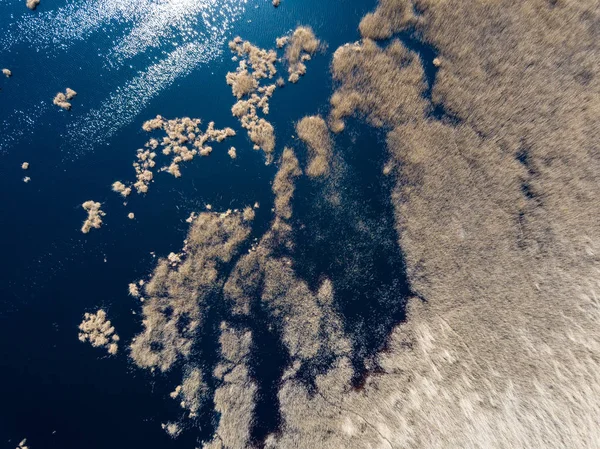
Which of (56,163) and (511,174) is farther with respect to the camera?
(56,163)

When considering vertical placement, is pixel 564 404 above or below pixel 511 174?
below

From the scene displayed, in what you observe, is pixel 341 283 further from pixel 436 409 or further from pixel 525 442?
pixel 525 442

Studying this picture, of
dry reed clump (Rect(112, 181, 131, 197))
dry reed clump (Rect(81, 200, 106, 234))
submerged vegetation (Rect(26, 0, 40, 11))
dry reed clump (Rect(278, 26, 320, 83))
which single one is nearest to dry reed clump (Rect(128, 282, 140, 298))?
dry reed clump (Rect(81, 200, 106, 234))

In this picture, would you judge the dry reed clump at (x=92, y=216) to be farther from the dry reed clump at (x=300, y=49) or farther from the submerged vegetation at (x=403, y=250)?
the dry reed clump at (x=300, y=49)

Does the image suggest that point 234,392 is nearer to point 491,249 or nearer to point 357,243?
point 357,243

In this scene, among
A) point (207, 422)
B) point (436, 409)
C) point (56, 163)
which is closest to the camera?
point (436, 409)

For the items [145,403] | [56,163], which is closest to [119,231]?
[56,163]

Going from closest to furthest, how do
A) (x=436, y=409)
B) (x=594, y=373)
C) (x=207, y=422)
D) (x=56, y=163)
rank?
(x=594, y=373) → (x=436, y=409) → (x=207, y=422) → (x=56, y=163)
